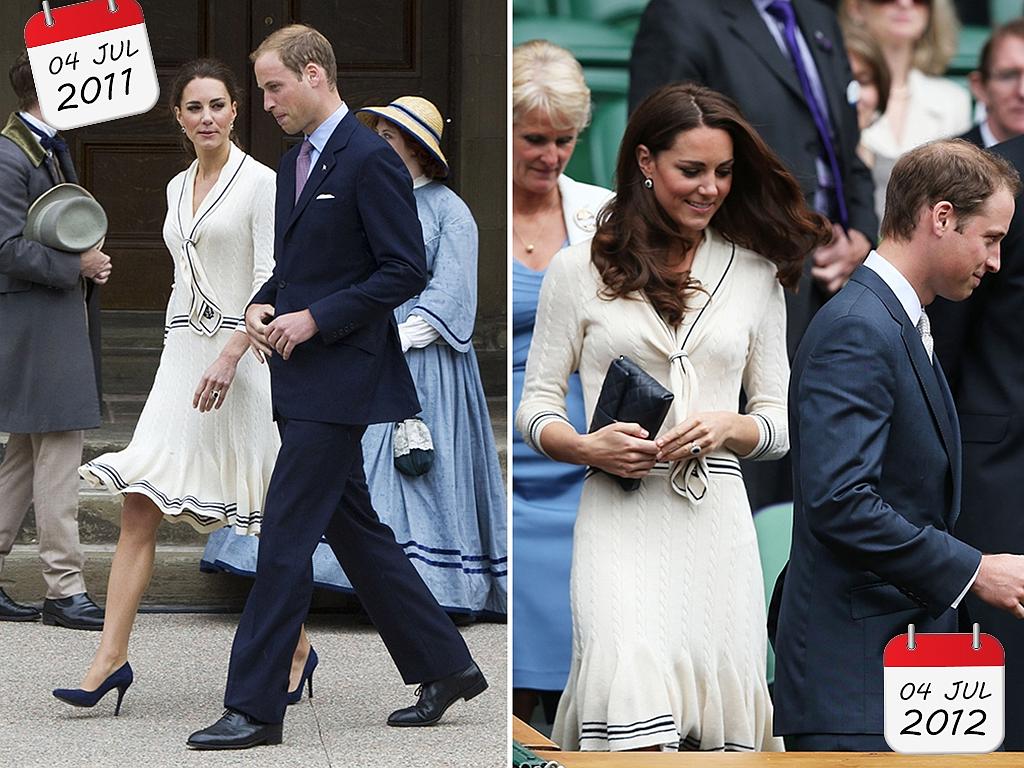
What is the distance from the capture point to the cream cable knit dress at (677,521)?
4234 mm

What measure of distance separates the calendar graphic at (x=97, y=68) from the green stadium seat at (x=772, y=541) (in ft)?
5.40

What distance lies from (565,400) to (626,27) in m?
0.74

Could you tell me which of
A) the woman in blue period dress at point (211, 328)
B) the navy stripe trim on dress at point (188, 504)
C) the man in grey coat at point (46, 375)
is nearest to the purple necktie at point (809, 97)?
the woman in blue period dress at point (211, 328)

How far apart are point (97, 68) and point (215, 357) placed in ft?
3.88

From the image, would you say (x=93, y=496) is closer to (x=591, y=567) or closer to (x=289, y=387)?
(x=289, y=387)

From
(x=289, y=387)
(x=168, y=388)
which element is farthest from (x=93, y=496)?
(x=289, y=387)

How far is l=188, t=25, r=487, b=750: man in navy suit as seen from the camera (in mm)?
5105

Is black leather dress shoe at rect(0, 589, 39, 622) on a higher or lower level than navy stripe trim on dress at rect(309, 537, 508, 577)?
lower

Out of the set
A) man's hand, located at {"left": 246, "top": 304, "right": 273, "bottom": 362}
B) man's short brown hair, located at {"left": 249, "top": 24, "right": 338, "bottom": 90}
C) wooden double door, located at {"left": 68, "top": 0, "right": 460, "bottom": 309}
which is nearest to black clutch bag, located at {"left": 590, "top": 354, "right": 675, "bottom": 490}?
man's hand, located at {"left": 246, "top": 304, "right": 273, "bottom": 362}

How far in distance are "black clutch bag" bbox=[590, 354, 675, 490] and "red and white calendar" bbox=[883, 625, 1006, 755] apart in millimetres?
668

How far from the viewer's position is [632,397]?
13.6ft

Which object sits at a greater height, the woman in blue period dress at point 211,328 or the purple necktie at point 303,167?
the purple necktie at point 303,167

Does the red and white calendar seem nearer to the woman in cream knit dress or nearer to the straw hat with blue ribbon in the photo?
the woman in cream knit dress

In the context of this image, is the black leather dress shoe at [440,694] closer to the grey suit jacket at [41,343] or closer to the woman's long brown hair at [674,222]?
the woman's long brown hair at [674,222]
